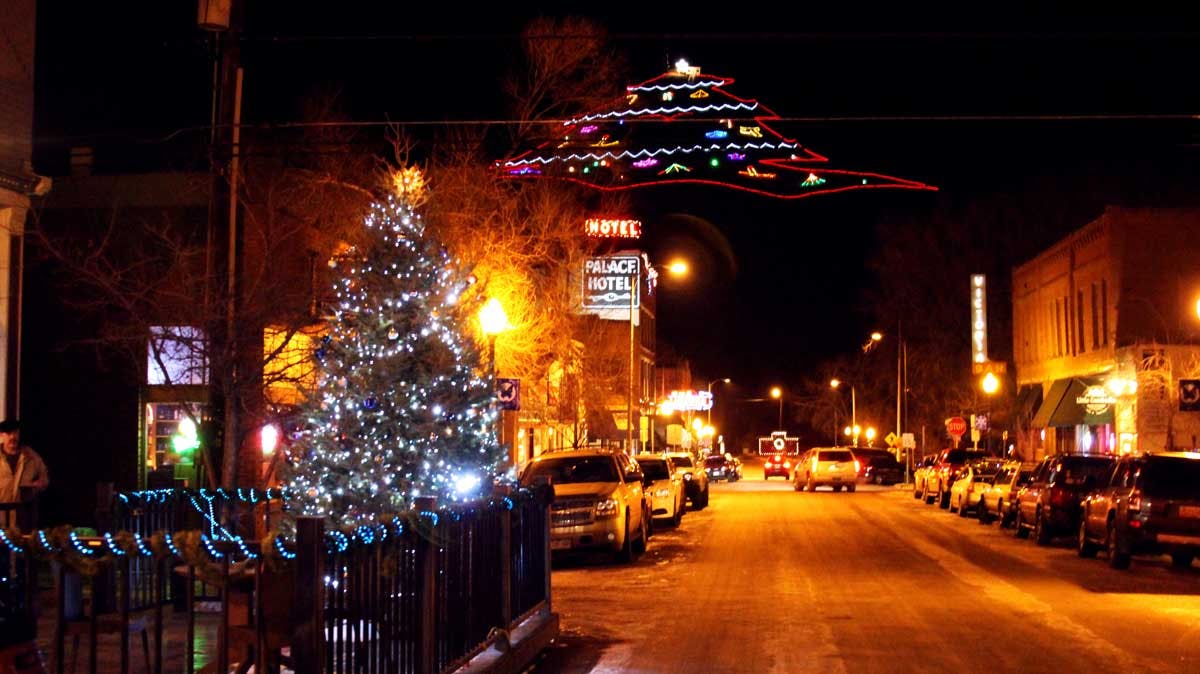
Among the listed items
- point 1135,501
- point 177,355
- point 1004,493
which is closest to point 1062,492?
point 1135,501

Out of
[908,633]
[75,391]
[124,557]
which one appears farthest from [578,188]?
[124,557]

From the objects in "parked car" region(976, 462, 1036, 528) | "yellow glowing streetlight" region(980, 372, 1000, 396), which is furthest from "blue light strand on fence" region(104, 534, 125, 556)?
"yellow glowing streetlight" region(980, 372, 1000, 396)

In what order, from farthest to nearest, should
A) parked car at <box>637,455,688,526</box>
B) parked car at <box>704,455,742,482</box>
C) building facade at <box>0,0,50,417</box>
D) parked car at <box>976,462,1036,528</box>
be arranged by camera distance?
parked car at <box>704,455,742,482</box> → parked car at <box>637,455,688,526</box> → parked car at <box>976,462,1036,528</box> → building facade at <box>0,0,50,417</box>

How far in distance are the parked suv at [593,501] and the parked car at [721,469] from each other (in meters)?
43.5

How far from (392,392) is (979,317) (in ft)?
140

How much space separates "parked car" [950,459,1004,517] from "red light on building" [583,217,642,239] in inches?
461

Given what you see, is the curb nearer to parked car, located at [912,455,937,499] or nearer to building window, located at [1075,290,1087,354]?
parked car, located at [912,455,937,499]

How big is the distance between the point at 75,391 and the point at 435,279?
516 inches

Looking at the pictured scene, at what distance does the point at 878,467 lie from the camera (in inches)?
2415

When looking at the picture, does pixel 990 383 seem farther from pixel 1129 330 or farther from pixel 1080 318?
pixel 1129 330

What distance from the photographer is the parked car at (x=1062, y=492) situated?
83.6ft

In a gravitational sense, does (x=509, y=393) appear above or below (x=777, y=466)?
above

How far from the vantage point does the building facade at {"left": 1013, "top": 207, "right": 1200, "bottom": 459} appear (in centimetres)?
3694

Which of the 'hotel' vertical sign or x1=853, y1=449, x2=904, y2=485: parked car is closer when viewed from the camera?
the 'hotel' vertical sign
